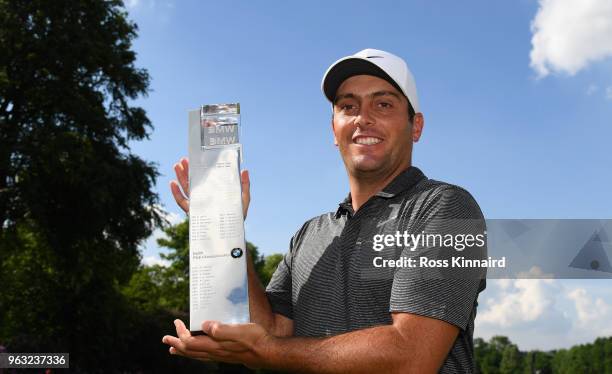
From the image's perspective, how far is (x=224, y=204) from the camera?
2.73 metres

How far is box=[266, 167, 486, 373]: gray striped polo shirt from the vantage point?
262 cm

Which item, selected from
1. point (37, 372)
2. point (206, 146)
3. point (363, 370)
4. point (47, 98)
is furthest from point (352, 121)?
point (47, 98)

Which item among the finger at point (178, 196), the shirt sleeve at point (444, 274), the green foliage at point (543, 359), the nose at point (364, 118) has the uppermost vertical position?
the nose at point (364, 118)

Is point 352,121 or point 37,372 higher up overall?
point 352,121

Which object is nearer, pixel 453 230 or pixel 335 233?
pixel 453 230

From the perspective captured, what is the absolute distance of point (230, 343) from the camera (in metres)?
2.58

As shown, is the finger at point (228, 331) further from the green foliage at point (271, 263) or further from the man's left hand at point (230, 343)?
the green foliage at point (271, 263)

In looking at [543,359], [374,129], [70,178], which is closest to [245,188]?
[374,129]

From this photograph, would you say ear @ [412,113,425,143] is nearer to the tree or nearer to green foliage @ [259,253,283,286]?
the tree

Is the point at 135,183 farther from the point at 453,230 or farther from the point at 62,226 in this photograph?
the point at 453,230

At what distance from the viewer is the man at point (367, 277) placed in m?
2.53

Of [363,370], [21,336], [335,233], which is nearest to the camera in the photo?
[363,370]

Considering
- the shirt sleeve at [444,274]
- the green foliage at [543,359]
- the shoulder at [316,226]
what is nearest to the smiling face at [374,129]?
the shoulder at [316,226]

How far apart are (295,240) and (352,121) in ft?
2.42
